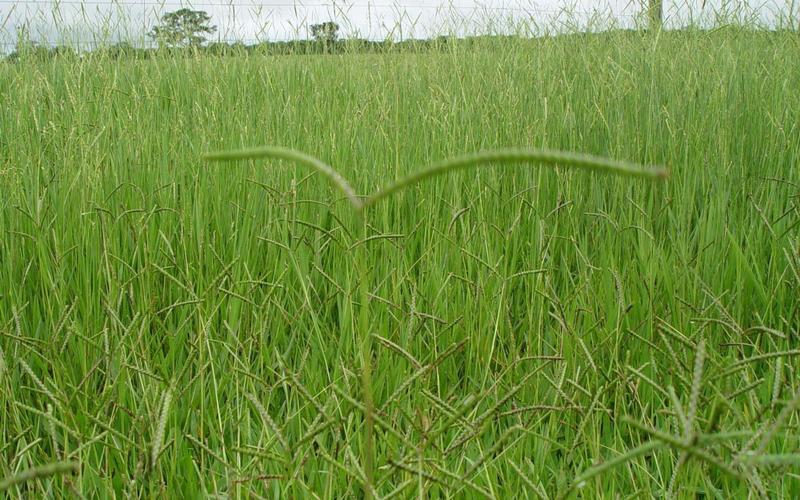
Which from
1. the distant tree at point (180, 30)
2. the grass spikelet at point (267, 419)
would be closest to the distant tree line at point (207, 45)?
the distant tree at point (180, 30)

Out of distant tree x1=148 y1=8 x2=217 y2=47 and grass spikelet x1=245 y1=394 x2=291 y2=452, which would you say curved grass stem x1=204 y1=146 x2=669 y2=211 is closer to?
grass spikelet x1=245 y1=394 x2=291 y2=452

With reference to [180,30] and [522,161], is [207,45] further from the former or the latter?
[522,161]

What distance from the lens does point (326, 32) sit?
4137mm

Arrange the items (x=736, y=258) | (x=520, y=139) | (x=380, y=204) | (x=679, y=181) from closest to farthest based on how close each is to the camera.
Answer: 1. (x=736, y=258)
2. (x=380, y=204)
3. (x=679, y=181)
4. (x=520, y=139)

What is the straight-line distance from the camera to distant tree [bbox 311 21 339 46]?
4.02 meters

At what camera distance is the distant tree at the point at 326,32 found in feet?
13.2

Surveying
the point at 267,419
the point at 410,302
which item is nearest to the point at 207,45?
the point at 410,302

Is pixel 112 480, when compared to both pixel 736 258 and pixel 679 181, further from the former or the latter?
pixel 679 181

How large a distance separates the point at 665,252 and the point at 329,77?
7.23 ft

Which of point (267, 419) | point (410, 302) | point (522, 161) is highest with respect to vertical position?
point (522, 161)

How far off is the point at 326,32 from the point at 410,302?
2973 mm

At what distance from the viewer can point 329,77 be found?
3.54 m

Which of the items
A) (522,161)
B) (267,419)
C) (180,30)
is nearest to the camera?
(522,161)

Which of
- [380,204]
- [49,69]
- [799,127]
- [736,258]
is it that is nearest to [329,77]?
[49,69]
